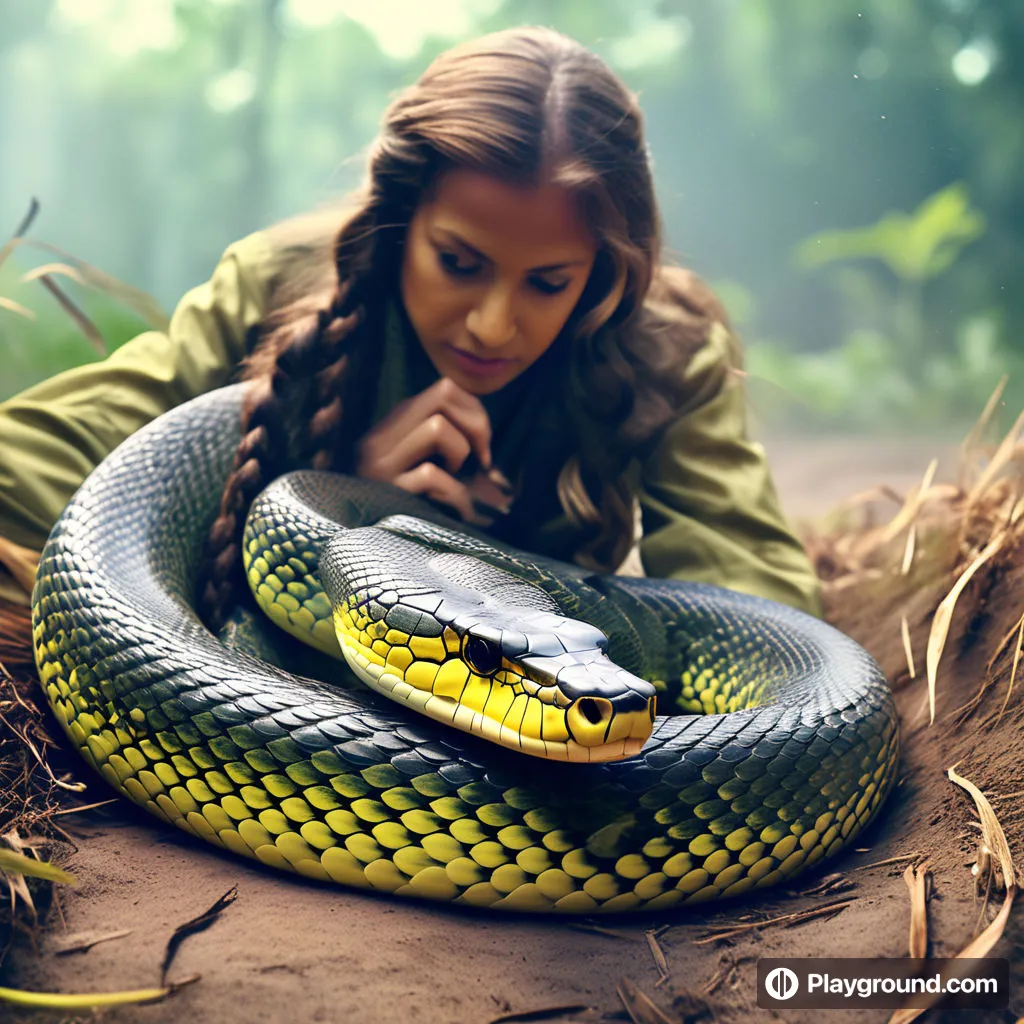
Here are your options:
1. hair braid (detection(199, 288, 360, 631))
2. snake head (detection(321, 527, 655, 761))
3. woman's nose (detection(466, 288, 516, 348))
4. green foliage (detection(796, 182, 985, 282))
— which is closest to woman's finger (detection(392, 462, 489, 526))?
hair braid (detection(199, 288, 360, 631))

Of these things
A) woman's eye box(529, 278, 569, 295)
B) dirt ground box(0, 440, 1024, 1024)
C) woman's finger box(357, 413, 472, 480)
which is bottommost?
dirt ground box(0, 440, 1024, 1024)

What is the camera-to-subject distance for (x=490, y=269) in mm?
2010

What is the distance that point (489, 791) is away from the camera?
3.99 ft

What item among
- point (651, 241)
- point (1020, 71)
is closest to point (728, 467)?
point (651, 241)

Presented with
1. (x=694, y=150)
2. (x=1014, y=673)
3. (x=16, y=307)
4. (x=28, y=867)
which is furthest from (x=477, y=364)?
(x=694, y=150)

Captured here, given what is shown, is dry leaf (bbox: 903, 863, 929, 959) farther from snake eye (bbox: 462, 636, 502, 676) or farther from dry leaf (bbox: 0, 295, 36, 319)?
dry leaf (bbox: 0, 295, 36, 319)

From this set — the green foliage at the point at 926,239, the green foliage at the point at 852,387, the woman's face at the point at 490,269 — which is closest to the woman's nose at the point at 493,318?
the woman's face at the point at 490,269

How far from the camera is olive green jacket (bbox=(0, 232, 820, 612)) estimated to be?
2072mm

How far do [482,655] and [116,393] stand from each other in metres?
1.49

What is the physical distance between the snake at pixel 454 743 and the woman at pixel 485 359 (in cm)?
49

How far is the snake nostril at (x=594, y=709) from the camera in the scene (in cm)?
107

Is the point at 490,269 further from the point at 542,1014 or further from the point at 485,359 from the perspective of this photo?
the point at 542,1014

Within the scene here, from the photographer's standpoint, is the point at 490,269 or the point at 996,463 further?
the point at 996,463

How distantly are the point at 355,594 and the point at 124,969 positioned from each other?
0.62 m
